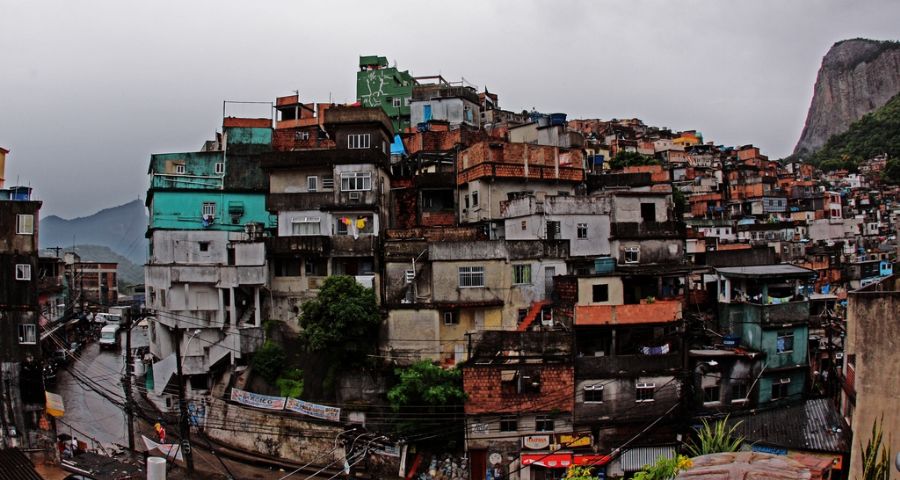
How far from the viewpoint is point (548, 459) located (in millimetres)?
27031

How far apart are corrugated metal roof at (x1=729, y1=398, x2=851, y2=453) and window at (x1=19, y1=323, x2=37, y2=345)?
29073 millimetres

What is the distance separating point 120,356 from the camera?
4850 centimetres

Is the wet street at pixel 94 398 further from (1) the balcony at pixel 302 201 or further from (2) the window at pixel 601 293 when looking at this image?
(2) the window at pixel 601 293

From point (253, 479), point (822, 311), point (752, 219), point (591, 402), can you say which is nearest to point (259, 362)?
point (253, 479)

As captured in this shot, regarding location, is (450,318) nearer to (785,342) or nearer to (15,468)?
(785,342)

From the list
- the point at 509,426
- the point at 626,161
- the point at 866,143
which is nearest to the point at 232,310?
the point at 509,426

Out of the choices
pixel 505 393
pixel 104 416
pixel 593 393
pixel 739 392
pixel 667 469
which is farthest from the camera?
pixel 104 416

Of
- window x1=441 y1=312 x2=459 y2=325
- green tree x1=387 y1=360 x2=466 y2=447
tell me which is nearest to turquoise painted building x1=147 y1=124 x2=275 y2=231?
window x1=441 y1=312 x2=459 y2=325

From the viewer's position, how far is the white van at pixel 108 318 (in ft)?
186

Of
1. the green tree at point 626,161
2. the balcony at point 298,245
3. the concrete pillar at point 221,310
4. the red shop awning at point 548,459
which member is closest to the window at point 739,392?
the red shop awning at point 548,459

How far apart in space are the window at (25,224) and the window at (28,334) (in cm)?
402

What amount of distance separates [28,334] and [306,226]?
13082 millimetres

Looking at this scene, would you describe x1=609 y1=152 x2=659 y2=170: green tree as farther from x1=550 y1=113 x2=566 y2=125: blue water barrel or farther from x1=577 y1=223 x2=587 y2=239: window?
x1=577 y1=223 x2=587 y2=239: window

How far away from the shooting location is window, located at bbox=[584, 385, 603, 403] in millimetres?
27516
